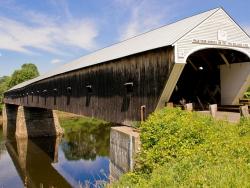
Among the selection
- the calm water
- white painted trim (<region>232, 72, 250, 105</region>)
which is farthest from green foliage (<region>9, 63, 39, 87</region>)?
white painted trim (<region>232, 72, 250, 105</region>)

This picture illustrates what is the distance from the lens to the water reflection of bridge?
2530 cm

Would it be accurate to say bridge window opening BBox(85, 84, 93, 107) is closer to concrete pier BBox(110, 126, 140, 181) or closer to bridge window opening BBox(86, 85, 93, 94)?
bridge window opening BBox(86, 85, 93, 94)

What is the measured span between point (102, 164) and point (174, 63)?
2004cm

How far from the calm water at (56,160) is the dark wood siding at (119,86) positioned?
15.9 feet

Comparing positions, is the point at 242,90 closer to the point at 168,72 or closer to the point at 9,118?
the point at 168,72

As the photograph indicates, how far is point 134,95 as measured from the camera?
589 inches

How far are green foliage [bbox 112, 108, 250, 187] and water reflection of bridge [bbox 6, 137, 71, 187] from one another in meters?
13.7

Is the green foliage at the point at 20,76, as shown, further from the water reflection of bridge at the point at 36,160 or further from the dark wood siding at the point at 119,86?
the dark wood siding at the point at 119,86

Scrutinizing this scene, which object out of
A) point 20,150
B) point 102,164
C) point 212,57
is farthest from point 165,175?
point 20,150

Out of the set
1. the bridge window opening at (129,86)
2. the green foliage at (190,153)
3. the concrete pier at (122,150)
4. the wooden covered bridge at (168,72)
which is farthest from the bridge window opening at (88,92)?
the green foliage at (190,153)

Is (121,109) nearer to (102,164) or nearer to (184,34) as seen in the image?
(184,34)

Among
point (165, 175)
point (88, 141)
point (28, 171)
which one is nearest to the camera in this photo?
point (165, 175)

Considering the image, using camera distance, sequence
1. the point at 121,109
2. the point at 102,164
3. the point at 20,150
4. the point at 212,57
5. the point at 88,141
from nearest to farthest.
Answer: the point at 121,109 < the point at 212,57 < the point at 102,164 < the point at 20,150 < the point at 88,141

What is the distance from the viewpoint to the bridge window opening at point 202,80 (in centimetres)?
1777
